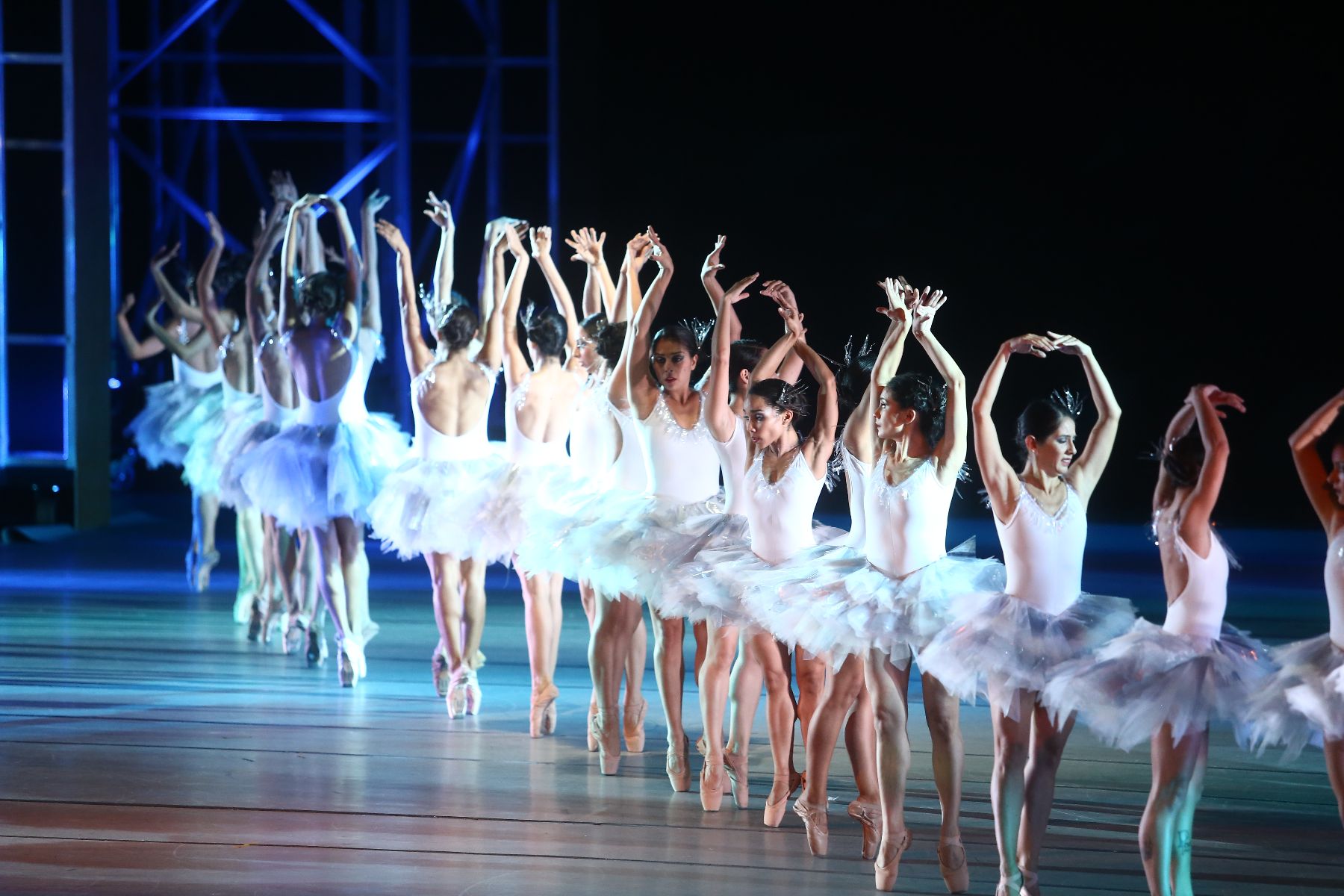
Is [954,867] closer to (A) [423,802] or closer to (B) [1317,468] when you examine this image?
(B) [1317,468]

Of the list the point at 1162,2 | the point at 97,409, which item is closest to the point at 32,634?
the point at 97,409

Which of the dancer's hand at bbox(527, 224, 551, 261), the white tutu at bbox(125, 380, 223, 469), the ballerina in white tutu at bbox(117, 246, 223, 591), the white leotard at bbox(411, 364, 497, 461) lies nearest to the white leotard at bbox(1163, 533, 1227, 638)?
the dancer's hand at bbox(527, 224, 551, 261)

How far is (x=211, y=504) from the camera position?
7.62 metres

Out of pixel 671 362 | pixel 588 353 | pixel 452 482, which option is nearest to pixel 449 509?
pixel 452 482

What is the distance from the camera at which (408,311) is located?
5.32 metres

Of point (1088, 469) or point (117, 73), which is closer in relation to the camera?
point (1088, 469)

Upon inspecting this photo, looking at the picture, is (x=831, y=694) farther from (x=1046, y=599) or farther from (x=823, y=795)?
(x=1046, y=599)

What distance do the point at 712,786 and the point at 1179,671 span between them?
1423 millimetres

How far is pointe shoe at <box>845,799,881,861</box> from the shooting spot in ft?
12.2

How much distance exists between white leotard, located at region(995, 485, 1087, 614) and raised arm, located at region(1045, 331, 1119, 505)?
0.03 meters

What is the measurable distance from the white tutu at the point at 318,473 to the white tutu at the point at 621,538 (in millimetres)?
1124

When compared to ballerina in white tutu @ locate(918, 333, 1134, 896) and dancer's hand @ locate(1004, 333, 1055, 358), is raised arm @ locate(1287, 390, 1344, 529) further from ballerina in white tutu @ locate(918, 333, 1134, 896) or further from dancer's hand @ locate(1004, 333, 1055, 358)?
dancer's hand @ locate(1004, 333, 1055, 358)

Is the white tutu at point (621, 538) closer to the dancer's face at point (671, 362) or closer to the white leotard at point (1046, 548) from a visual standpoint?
the dancer's face at point (671, 362)

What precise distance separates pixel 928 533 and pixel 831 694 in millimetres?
493
